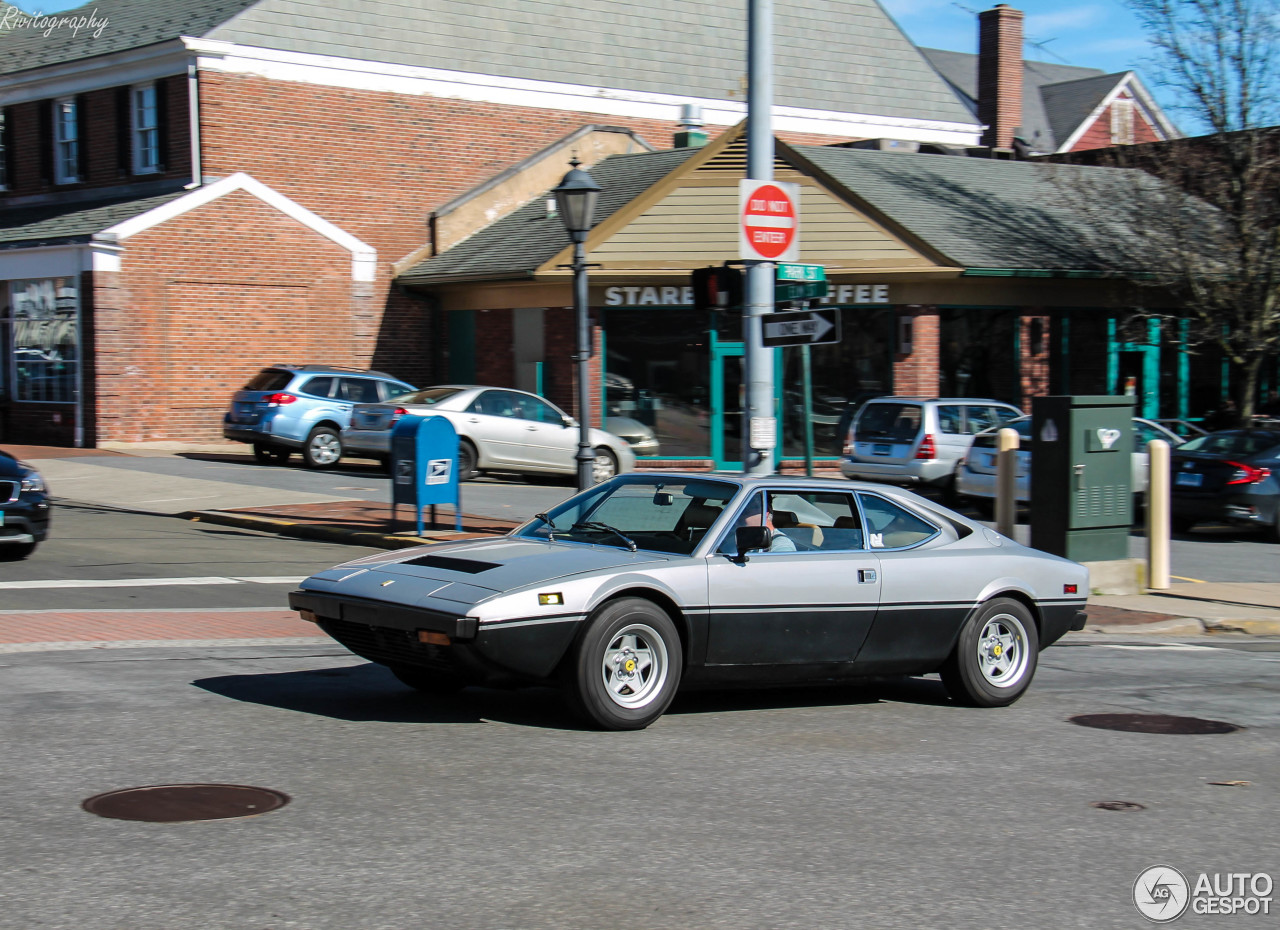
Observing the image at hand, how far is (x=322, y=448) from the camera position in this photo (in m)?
23.3

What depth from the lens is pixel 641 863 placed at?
5102 millimetres

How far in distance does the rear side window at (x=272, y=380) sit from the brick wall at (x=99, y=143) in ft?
20.3

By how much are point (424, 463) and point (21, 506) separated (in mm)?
4194

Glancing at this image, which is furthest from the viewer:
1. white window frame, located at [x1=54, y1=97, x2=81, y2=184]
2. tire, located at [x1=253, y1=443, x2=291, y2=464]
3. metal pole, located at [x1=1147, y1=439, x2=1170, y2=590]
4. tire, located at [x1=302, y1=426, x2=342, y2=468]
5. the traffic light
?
white window frame, located at [x1=54, y1=97, x2=81, y2=184]

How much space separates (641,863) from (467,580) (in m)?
2.33

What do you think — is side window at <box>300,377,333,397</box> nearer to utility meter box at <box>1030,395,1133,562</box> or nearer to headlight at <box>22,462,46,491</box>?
headlight at <box>22,462,46,491</box>

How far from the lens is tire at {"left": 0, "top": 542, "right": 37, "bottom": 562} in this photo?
1374 centimetres

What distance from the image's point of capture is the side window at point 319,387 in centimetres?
2330

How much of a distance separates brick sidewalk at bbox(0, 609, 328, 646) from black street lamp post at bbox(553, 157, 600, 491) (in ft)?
15.9

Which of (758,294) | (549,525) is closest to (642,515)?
(549,525)

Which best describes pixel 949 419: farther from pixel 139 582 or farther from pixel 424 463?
pixel 139 582

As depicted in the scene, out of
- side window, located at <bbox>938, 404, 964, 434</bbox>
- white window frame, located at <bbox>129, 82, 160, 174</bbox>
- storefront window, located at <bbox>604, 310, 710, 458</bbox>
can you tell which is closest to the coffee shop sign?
storefront window, located at <bbox>604, 310, 710, 458</bbox>

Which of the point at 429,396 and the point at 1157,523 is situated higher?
the point at 429,396

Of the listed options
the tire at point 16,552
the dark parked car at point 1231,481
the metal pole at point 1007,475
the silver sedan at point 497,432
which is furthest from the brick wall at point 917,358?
the tire at point 16,552
